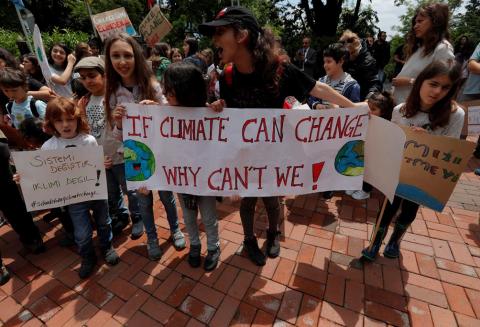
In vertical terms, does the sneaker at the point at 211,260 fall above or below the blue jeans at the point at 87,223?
below

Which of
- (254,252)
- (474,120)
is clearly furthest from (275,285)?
(474,120)

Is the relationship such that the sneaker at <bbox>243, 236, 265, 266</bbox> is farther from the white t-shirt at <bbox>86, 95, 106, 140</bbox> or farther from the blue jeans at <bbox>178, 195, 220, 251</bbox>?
the white t-shirt at <bbox>86, 95, 106, 140</bbox>

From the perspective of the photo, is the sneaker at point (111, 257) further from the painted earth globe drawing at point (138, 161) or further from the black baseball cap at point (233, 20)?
the black baseball cap at point (233, 20)

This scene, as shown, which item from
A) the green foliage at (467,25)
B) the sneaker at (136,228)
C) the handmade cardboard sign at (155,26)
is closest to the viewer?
the sneaker at (136,228)

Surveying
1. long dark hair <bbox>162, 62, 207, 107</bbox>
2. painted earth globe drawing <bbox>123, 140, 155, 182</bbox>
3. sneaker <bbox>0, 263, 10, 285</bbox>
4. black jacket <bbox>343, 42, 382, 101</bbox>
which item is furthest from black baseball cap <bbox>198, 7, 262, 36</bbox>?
sneaker <bbox>0, 263, 10, 285</bbox>

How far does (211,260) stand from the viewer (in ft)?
7.79

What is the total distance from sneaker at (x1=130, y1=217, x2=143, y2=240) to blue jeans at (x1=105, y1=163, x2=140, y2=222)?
0.01 meters

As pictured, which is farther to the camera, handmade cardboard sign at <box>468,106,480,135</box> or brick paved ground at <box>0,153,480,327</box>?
handmade cardboard sign at <box>468,106,480,135</box>

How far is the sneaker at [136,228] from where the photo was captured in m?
2.82

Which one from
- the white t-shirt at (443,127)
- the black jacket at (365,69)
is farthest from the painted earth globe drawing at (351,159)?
the black jacket at (365,69)

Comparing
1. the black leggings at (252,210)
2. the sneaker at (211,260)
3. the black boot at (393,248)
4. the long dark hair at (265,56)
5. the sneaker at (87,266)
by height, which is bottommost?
the sneaker at (87,266)

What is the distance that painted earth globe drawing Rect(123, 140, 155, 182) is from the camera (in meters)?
1.96

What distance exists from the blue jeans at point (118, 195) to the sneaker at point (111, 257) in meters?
0.45

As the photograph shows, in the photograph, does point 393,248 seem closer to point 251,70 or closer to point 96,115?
point 251,70
